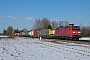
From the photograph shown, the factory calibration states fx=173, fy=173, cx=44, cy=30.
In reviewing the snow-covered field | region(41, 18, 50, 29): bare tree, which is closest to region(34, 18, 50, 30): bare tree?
region(41, 18, 50, 29): bare tree

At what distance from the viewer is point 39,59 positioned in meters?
12.0

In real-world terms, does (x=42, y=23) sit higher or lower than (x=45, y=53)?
higher

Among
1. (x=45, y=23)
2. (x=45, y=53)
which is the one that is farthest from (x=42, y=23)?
(x=45, y=53)

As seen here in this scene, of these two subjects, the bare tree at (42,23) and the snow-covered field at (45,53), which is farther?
the bare tree at (42,23)

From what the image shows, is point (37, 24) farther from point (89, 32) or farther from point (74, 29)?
point (74, 29)

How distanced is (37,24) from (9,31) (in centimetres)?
5708

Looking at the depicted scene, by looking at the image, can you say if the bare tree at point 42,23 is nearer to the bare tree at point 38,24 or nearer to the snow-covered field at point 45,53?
the bare tree at point 38,24

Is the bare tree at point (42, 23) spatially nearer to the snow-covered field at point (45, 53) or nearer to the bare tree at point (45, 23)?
the bare tree at point (45, 23)

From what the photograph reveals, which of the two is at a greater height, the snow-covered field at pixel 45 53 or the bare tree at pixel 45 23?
the bare tree at pixel 45 23

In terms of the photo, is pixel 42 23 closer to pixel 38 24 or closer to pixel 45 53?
pixel 38 24

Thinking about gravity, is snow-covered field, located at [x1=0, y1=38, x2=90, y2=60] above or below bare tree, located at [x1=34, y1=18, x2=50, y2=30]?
below

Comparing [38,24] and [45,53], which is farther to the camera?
[38,24]

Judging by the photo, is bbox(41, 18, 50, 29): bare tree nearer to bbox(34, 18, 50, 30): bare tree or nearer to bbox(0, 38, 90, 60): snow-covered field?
bbox(34, 18, 50, 30): bare tree

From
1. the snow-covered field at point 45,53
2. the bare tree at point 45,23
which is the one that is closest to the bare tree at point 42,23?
the bare tree at point 45,23
